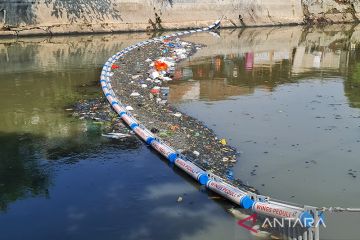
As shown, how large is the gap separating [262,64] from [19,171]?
15018mm

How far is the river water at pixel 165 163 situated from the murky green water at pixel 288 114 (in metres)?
0.03

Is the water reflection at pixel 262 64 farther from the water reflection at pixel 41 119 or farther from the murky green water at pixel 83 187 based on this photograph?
the murky green water at pixel 83 187

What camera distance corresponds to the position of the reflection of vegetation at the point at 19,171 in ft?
25.3

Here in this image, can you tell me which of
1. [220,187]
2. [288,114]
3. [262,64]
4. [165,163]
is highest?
[262,64]

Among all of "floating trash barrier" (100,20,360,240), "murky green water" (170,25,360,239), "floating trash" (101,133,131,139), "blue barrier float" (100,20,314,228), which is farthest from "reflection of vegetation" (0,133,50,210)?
"murky green water" (170,25,360,239)

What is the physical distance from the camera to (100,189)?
7797 mm

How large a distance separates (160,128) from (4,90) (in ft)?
24.4

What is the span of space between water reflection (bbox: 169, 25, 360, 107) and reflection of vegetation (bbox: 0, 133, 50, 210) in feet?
17.9

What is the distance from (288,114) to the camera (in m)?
12.3

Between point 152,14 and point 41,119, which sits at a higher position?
point 152,14

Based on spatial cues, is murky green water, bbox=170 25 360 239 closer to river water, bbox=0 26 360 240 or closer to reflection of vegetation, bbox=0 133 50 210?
river water, bbox=0 26 360 240

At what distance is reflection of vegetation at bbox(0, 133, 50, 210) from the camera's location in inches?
304

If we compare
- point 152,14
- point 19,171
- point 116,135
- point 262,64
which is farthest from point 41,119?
point 152,14

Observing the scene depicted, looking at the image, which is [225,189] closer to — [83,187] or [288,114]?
[83,187]
